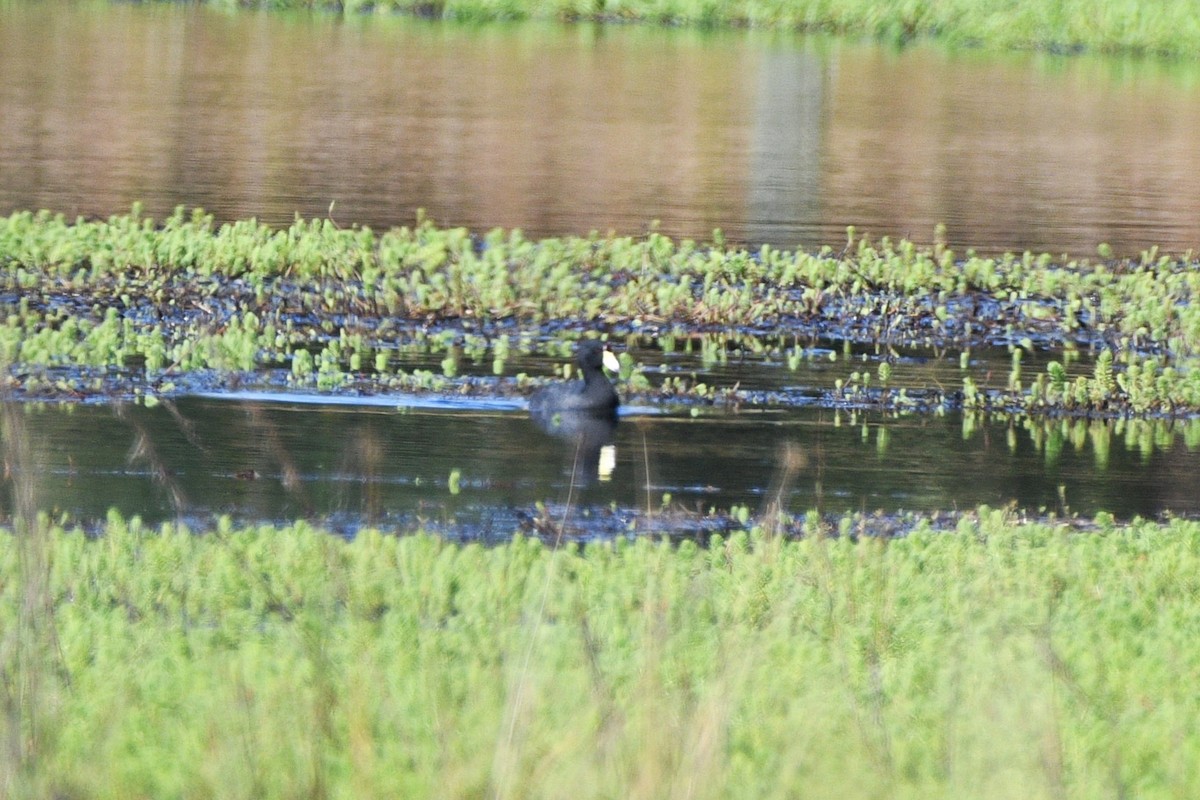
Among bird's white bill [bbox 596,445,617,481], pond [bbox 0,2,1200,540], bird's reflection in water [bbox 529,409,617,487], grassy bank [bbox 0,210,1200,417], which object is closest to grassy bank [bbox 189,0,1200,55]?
pond [bbox 0,2,1200,540]

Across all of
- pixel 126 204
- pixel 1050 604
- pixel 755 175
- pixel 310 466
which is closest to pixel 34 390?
pixel 310 466

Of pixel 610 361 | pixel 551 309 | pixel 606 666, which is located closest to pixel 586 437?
pixel 610 361

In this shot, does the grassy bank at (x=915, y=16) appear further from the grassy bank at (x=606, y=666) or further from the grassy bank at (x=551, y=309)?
the grassy bank at (x=606, y=666)

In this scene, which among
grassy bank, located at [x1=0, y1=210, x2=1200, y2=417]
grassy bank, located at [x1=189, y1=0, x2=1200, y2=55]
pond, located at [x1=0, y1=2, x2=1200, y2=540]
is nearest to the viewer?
pond, located at [x1=0, y1=2, x2=1200, y2=540]

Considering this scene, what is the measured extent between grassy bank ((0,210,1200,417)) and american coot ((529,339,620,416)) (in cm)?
84

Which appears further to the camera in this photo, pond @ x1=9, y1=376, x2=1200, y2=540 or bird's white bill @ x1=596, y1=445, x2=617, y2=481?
bird's white bill @ x1=596, y1=445, x2=617, y2=481

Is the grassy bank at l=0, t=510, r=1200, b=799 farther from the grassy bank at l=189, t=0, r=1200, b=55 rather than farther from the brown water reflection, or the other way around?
the grassy bank at l=189, t=0, r=1200, b=55

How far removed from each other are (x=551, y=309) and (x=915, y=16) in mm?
42936

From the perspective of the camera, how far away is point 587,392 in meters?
15.9

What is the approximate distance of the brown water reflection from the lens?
28.2m

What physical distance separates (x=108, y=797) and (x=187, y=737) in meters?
0.49

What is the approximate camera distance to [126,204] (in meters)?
26.2

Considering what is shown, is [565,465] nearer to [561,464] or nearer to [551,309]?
[561,464]

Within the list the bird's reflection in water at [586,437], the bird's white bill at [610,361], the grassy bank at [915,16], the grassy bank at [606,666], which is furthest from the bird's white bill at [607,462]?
the grassy bank at [915,16]
